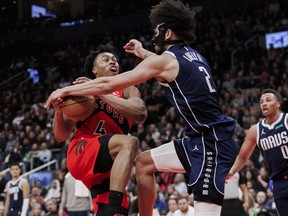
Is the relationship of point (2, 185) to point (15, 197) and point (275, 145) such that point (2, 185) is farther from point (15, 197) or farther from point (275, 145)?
point (275, 145)

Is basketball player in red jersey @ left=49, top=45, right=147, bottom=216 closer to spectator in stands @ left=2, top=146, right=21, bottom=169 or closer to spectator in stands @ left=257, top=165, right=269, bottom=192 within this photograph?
spectator in stands @ left=257, top=165, right=269, bottom=192

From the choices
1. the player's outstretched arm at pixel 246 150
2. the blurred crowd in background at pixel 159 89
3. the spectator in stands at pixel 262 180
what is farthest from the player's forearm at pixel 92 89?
the spectator in stands at pixel 262 180

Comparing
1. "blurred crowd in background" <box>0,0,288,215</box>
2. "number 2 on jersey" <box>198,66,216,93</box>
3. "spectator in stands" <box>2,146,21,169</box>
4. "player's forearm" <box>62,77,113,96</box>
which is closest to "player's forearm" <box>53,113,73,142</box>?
"player's forearm" <box>62,77,113,96</box>

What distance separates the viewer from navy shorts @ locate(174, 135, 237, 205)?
4523mm

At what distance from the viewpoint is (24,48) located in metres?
27.6

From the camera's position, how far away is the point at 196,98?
4.57 meters

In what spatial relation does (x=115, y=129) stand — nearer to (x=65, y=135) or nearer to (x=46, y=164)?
(x=65, y=135)

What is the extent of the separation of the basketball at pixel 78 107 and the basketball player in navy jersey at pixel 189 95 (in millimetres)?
299

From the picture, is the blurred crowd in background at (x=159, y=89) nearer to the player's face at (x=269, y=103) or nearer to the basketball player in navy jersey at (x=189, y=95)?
the player's face at (x=269, y=103)

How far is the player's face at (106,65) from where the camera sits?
543 cm

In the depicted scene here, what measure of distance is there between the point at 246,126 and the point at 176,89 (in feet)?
31.4

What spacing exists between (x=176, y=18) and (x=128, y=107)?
0.83 m

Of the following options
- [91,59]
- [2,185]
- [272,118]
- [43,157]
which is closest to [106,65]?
[91,59]

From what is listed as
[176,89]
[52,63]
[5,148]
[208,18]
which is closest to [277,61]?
[208,18]
